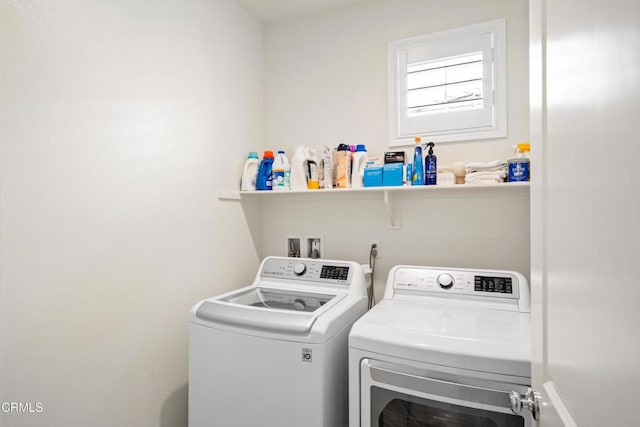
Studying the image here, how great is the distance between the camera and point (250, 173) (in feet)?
7.27

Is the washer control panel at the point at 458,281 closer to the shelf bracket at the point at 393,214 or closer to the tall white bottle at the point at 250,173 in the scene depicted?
the shelf bracket at the point at 393,214

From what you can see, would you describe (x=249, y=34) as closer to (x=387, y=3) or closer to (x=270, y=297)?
(x=387, y=3)

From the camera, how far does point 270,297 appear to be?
1823 millimetres

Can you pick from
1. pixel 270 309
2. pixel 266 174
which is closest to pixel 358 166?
pixel 266 174

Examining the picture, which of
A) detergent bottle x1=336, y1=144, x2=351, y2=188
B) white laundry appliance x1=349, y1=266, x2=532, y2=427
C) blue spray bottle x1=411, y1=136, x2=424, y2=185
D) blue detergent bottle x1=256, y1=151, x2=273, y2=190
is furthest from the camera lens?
blue detergent bottle x1=256, y1=151, x2=273, y2=190

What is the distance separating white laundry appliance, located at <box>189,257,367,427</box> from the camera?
1274mm

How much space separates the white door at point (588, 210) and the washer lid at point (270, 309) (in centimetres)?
85

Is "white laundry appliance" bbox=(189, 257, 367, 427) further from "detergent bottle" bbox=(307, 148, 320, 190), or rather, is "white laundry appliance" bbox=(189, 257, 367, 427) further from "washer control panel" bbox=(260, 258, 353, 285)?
"detergent bottle" bbox=(307, 148, 320, 190)

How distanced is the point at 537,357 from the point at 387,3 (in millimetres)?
2182

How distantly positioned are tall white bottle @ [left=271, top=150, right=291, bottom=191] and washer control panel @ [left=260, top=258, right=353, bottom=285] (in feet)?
1.51

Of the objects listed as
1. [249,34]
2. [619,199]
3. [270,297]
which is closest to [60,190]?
[270,297]

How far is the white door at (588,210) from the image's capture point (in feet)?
1.22

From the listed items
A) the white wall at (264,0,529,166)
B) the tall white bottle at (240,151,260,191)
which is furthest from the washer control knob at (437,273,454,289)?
the tall white bottle at (240,151,260,191)

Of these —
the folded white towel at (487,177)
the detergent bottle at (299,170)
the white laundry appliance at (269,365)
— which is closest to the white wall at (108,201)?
the white laundry appliance at (269,365)
